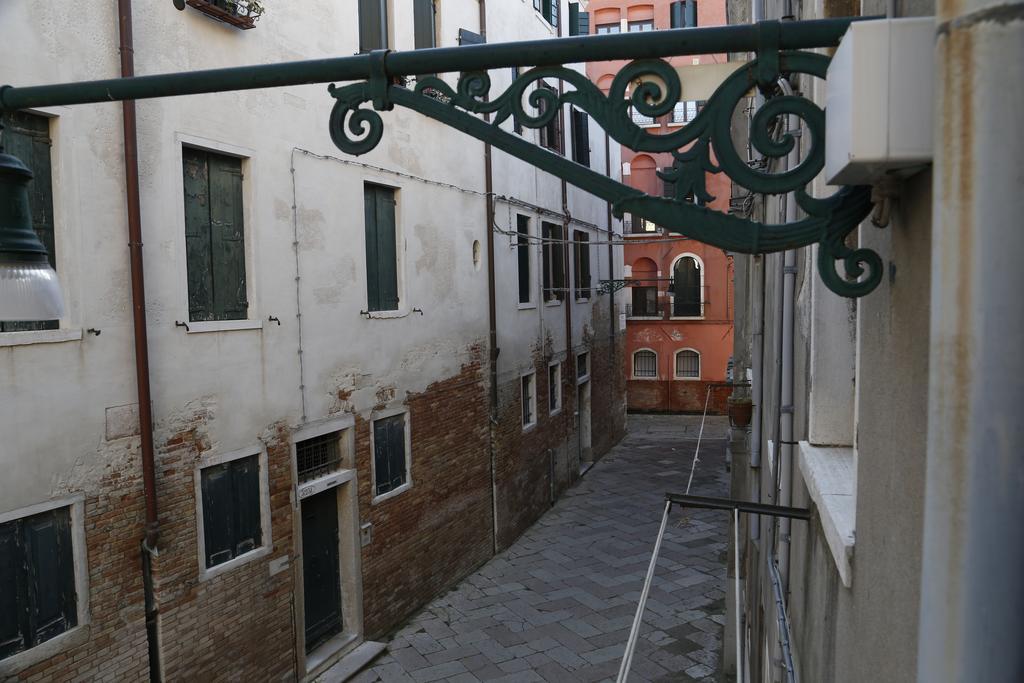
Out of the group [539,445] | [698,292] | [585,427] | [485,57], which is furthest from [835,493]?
[698,292]

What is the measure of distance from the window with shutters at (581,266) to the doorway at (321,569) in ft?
33.5

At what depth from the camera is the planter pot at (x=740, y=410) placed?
28.2 feet

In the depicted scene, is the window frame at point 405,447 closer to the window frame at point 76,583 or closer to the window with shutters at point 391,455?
the window with shutters at point 391,455

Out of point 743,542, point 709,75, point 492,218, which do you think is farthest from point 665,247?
point 709,75

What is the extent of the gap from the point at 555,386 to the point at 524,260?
120 inches

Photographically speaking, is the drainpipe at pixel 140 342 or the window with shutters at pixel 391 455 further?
the window with shutters at pixel 391 455

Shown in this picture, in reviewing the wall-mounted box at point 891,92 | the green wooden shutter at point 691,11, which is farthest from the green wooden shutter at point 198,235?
the green wooden shutter at point 691,11

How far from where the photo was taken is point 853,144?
1.28m

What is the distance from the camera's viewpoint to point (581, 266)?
18.6 metres

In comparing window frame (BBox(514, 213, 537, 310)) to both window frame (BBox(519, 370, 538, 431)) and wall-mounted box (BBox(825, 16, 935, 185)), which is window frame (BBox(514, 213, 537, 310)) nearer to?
window frame (BBox(519, 370, 538, 431))

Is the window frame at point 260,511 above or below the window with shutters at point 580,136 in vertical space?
below

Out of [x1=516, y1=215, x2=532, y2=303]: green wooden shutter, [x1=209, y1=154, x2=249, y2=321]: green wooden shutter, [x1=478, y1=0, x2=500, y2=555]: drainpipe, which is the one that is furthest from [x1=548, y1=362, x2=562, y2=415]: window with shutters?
[x1=209, y1=154, x2=249, y2=321]: green wooden shutter

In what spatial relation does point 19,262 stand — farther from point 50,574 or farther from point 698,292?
point 698,292

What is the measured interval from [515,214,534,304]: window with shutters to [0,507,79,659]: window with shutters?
31.0 ft
